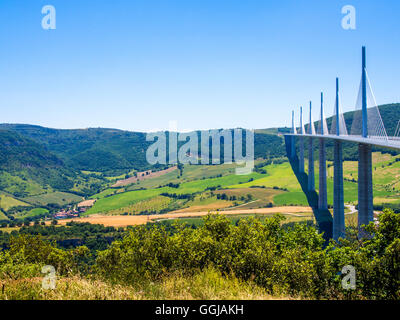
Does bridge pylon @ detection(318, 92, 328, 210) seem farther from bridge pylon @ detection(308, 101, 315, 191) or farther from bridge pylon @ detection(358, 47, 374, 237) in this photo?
bridge pylon @ detection(358, 47, 374, 237)

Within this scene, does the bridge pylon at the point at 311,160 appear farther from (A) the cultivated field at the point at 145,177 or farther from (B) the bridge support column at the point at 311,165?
(A) the cultivated field at the point at 145,177

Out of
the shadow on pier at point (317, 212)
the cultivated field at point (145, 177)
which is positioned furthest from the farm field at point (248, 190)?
the cultivated field at point (145, 177)

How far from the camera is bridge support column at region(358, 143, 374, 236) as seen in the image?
32.2 metres

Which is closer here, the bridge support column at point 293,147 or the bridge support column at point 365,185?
the bridge support column at point 365,185

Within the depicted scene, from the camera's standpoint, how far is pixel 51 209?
138 m

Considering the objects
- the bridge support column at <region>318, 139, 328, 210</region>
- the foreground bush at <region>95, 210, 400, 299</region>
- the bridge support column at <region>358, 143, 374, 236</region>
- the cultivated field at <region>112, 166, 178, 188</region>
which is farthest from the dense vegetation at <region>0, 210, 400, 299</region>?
the cultivated field at <region>112, 166, 178, 188</region>

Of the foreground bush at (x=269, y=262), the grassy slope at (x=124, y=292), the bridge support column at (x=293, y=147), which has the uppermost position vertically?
the bridge support column at (x=293, y=147)

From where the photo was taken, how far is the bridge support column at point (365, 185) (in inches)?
1268

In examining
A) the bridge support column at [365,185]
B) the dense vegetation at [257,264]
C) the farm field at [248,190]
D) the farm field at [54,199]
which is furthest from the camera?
the farm field at [54,199]

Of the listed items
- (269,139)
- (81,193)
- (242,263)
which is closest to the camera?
(242,263)

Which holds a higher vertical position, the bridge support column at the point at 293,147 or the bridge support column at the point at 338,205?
the bridge support column at the point at 293,147

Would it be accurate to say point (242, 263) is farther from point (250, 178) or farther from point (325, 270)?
point (250, 178)
